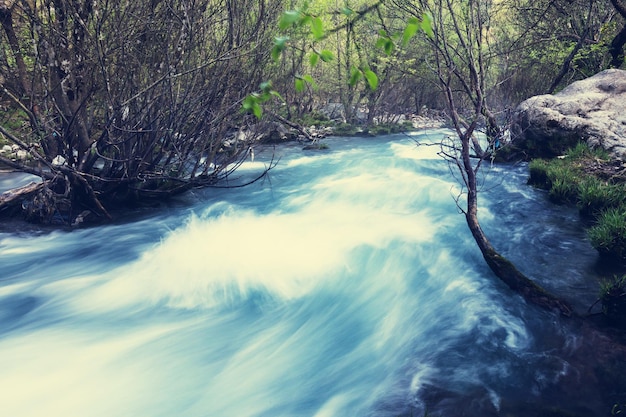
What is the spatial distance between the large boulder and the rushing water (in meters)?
1.89

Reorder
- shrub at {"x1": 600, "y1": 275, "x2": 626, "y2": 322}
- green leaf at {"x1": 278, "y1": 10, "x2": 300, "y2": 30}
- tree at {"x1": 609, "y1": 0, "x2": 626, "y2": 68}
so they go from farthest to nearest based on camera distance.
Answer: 1. tree at {"x1": 609, "y1": 0, "x2": 626, "y2": 68}
2. shrub at {"x1": 600, "y1": 275, "x2": 626, "y2": 322}
3. green leaf at {"x1": 278, "y1": 10, "x2": 300, "y2": 30}

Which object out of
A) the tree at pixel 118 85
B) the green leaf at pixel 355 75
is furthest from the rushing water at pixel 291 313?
the green leaf at pixel 355 75

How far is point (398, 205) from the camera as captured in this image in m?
9.88

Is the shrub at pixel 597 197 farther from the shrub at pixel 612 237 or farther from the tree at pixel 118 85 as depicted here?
the tree at pixel 118 85

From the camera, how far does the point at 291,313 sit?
5.92m

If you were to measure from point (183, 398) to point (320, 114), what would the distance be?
21.3m

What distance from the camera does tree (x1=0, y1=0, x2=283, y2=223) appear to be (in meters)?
6.86

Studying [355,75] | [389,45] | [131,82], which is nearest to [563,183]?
[131,82]

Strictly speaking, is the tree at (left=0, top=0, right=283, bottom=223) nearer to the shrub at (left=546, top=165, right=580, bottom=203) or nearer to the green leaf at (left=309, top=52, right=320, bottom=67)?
the green leaf at (left=309, top=52, right=320, bottom=67)

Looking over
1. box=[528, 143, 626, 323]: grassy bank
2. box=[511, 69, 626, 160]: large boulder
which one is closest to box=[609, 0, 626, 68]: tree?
box=[511, 69, 626, 160]: large boulder

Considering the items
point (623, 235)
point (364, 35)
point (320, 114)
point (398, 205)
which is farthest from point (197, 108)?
point (320, 114)

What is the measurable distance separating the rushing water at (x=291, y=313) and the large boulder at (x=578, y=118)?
189 centimetres

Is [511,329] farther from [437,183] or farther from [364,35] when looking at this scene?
[364,35]

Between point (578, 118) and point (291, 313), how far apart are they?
8928 millimetres
